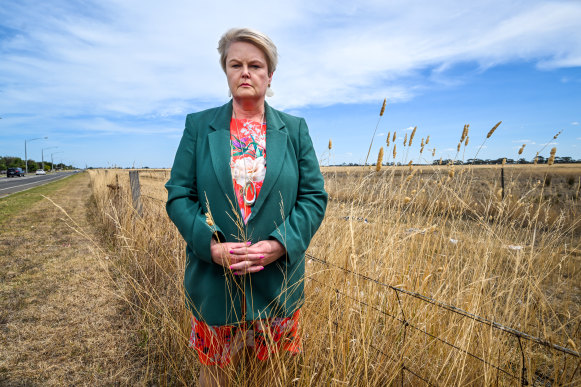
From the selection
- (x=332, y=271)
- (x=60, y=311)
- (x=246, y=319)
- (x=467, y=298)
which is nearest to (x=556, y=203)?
(x=467, y=298)

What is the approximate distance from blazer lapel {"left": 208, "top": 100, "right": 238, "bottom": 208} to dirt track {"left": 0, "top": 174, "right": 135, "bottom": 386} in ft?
3.99

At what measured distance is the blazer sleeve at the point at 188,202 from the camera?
3.66ft

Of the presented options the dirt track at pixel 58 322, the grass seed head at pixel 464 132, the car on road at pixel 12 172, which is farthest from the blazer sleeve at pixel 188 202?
the car on road at pixel 12 172

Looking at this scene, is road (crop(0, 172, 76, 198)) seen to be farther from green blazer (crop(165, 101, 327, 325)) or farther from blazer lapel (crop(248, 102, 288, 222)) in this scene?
blazer lapel (crop(248, 102, 288, 222))

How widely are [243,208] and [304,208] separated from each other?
0.82 feet

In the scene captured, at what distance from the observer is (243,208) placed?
1.23 m

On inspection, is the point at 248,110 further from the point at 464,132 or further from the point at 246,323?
the point at 464,132

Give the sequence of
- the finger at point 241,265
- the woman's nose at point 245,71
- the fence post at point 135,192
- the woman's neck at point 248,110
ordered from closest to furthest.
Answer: the finger at point 241,265, the woman's nose at point 245,71, the woman's neck at point 248,110, the fence post at point 135,192

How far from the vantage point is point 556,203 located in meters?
8.11

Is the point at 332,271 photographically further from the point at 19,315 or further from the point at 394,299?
the point at 19,315

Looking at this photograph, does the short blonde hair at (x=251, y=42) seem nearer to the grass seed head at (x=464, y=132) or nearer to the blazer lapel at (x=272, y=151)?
the blazer lapel at (x=272, y=151)

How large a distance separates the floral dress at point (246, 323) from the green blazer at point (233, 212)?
0.15ft

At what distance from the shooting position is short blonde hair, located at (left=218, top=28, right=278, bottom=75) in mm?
1193

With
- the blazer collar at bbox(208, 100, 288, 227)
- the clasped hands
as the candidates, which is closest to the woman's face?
the blazer collar at bbox(208, 100, 288, 227)
